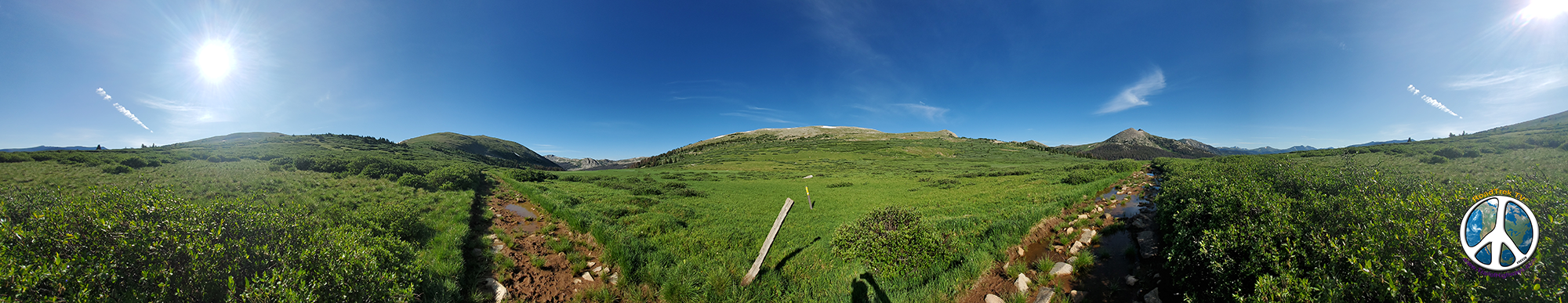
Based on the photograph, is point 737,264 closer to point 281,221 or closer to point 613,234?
point 613,234

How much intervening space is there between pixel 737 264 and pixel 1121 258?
1010 cm

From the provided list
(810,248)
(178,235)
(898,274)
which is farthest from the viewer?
(810,248)

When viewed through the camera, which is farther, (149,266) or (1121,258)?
(1121,258)

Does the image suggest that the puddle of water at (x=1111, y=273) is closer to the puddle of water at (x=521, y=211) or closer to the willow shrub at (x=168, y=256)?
the willow shrub at (x=168, y=256)

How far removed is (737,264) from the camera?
9727mm

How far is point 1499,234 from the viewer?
356 cm

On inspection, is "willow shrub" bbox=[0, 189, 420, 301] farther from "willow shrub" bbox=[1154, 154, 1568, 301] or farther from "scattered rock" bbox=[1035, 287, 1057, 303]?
"willow shrub" bbox=[1154, 154, 1568, 301]

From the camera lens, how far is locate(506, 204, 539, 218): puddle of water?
1684 centimetres

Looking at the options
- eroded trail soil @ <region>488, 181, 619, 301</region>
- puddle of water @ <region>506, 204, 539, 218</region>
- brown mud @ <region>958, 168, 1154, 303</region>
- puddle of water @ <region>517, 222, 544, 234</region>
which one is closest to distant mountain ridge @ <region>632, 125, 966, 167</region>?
puddle of water @ <region>506, 204, 539, 218</region>

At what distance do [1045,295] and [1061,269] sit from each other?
176 centimetres

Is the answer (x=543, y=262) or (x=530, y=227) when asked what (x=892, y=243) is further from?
(x=530, y=227)

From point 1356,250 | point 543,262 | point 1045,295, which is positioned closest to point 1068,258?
point 1045,295

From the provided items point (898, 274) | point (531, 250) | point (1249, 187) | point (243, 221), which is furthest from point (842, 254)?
point (243, 221)

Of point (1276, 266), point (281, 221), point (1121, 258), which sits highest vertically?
point (281, 221)
